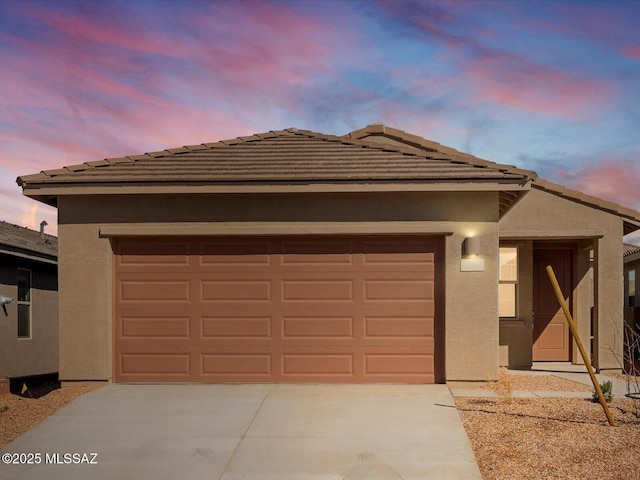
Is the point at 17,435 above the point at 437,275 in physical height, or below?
below

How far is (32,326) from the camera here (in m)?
16.7

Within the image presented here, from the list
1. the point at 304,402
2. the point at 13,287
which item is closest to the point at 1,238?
the point at 13,287

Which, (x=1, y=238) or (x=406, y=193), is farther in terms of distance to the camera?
(x=1, y=238)

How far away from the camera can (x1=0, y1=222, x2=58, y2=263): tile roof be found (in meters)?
14.8

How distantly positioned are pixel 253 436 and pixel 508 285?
744 cm

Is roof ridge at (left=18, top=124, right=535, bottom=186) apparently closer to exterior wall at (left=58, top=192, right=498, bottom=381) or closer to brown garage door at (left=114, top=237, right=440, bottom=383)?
exterior wall at (left=58, top=192, right=498, bottom=381)

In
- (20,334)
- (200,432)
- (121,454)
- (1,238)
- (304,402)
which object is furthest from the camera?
→ (20,334)

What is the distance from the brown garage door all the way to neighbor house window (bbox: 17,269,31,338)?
7.04 metres

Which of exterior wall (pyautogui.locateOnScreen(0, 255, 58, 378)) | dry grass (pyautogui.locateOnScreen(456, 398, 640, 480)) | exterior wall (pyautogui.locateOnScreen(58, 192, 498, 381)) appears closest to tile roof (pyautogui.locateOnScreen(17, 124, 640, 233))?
exterior wall (pyautogui.locateOnScreen(58, 192, 498, 381))

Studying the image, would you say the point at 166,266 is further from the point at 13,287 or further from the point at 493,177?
the point at 13,287

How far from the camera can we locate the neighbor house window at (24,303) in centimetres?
1617

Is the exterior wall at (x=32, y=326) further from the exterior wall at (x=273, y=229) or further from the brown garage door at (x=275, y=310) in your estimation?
the brown garage door at (x=275, y=310)

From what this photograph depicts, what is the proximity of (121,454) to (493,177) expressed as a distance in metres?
6.66

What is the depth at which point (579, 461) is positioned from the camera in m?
6.57
